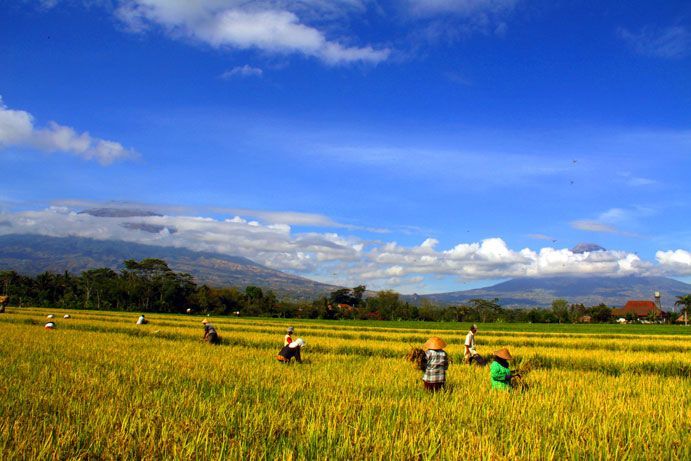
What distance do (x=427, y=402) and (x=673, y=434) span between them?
313 centimetres

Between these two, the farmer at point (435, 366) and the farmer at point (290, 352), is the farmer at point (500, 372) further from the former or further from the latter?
the farmer at point (290, 352)

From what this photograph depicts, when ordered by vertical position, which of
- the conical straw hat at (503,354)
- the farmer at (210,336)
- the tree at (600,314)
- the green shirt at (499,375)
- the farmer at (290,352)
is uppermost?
the conical straw hat at (503,354)

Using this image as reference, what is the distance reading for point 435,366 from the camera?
28.6 feet

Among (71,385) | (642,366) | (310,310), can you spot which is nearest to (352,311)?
(310,310)

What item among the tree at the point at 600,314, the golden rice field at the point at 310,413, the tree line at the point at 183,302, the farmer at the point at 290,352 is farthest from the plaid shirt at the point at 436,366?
the tree at the point at 600,314

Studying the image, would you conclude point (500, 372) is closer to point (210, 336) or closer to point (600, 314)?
point (210, 336)

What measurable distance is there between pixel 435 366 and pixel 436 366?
0.02 metres

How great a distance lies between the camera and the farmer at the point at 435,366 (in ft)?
28.4

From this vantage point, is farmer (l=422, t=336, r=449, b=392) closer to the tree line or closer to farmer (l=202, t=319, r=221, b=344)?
farmer (l=202, t=319, r=221, b=344)

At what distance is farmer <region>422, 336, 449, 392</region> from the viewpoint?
28.4ft

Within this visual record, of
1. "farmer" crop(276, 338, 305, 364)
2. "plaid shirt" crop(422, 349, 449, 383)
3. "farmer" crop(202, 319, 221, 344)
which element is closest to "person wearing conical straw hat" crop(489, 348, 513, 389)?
"plaid shirt" crop(422, 349, 449, 383)

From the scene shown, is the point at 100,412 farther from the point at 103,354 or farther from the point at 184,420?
the point at 103,354

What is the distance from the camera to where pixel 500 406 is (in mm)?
6945

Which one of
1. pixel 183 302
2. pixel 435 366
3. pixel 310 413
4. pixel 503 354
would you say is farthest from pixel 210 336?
pixel 183 302
